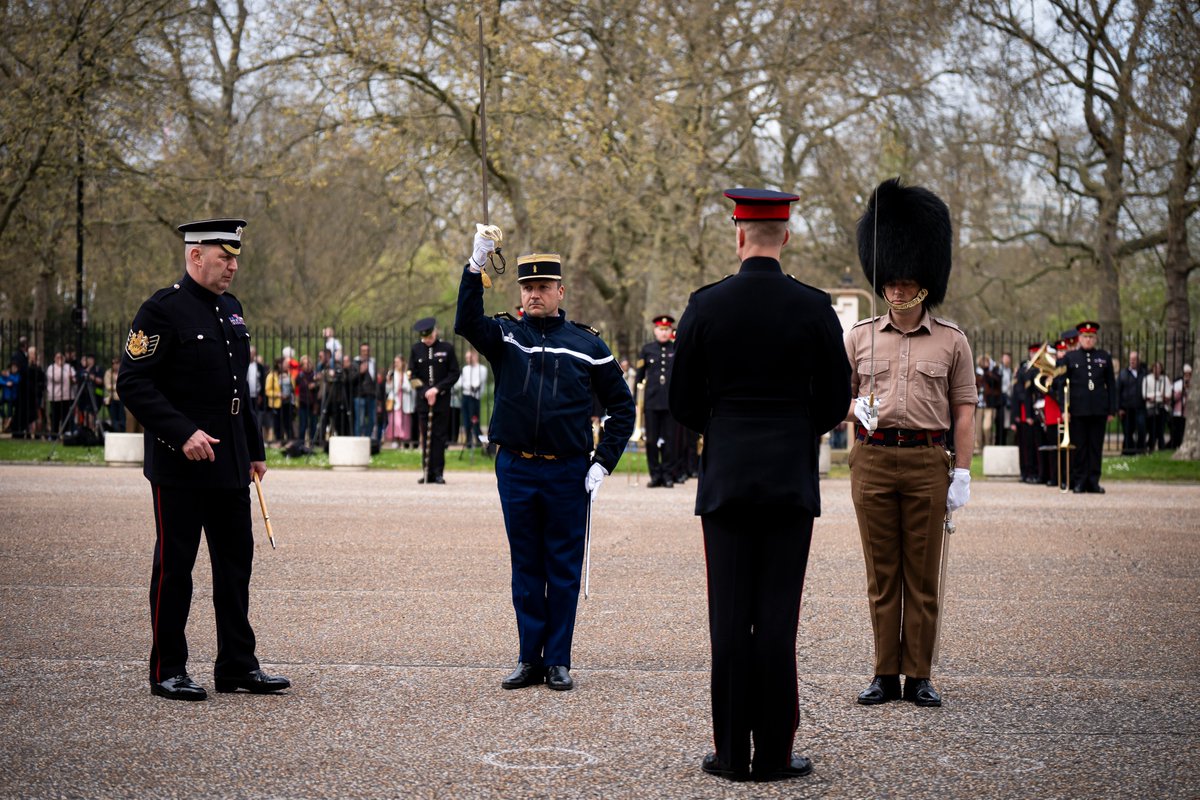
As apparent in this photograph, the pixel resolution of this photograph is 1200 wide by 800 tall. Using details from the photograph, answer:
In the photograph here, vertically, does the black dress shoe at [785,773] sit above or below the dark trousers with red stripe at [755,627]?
below

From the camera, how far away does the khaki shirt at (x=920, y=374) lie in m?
6.84

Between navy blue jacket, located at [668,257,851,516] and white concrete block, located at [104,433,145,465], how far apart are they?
18830mm

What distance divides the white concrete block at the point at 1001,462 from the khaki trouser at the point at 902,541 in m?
17.3

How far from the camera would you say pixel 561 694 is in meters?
6.71

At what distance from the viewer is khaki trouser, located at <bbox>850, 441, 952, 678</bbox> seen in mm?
6711

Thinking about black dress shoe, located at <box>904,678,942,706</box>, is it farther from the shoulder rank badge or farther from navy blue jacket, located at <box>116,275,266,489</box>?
the shoulder rank badge

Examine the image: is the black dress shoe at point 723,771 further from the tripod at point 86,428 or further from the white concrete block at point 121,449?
the tripod at point 86,428

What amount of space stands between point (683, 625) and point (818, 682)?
5.12 ft

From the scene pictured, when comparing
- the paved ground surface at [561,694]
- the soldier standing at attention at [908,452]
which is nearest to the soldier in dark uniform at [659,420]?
the paved ground surface at [561,694]

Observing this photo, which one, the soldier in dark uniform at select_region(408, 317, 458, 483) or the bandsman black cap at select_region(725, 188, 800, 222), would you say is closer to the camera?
the bandsman black cap at select_region(725, 188, 800, 222)

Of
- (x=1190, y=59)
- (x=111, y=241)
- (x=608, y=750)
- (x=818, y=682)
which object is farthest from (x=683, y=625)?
(x=111, y=241)

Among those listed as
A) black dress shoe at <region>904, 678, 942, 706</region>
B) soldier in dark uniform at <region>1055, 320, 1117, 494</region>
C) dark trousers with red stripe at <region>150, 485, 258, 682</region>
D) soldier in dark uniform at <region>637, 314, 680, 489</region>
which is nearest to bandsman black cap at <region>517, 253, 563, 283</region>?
dark trousers with red stripe at <region>150, 485, 258, 682</region>

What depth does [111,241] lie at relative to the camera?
37.2m

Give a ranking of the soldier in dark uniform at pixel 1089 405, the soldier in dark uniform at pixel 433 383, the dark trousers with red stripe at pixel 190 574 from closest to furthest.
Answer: the dark trousers with red stripe at pixel 190 574 < the soldier in dark uniform at pixel 433 383 < the soldier in dark uniform at pixel 1089 405
